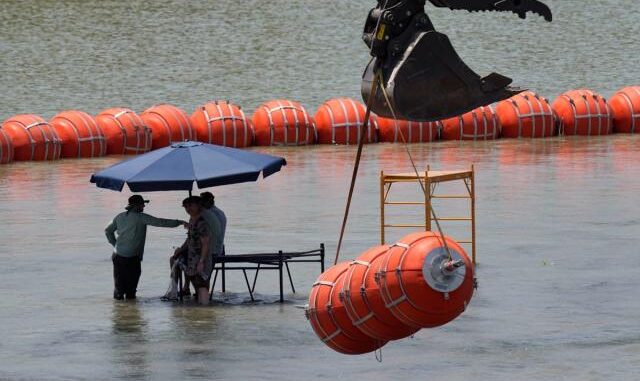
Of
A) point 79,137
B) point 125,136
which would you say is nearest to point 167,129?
point 125,136

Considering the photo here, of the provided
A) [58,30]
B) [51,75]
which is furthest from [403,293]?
[58,30]

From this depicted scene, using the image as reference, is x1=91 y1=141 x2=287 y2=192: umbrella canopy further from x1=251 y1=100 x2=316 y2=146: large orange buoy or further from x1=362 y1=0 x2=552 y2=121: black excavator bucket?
x1=251 y1=100 x2=316 y2=146: large orange buoy

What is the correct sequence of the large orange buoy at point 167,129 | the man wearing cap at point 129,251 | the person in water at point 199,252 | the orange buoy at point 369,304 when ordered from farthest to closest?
A: 1. the large orange buoy at point 167,129
2. the man wearing cap at point 129,251
3. the person in water at point 199,252
4. the orange buoy at point 369,304

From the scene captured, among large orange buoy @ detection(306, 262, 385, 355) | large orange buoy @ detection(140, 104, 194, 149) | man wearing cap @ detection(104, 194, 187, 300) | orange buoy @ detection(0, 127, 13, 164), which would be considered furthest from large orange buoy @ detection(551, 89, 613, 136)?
large orange buoy @ detection(306, 262, 385, 355)

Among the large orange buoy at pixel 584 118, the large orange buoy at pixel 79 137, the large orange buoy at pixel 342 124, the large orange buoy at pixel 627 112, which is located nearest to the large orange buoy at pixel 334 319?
the large orange buoy at pixel 79 137

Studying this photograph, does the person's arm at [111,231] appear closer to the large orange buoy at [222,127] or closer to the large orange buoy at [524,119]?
the large orange buoy at [222,127]

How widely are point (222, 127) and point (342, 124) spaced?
3.54 meters

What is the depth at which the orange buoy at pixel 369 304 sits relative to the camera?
1488 cm

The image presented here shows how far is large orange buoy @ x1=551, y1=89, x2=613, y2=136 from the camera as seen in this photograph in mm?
51344

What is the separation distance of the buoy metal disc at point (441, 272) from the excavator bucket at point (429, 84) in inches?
45.5

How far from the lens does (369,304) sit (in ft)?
48.9

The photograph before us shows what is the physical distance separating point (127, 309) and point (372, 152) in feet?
79.1

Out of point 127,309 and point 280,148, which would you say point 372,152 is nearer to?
point 280,148

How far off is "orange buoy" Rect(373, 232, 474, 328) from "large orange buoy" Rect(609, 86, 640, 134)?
1502 inches
